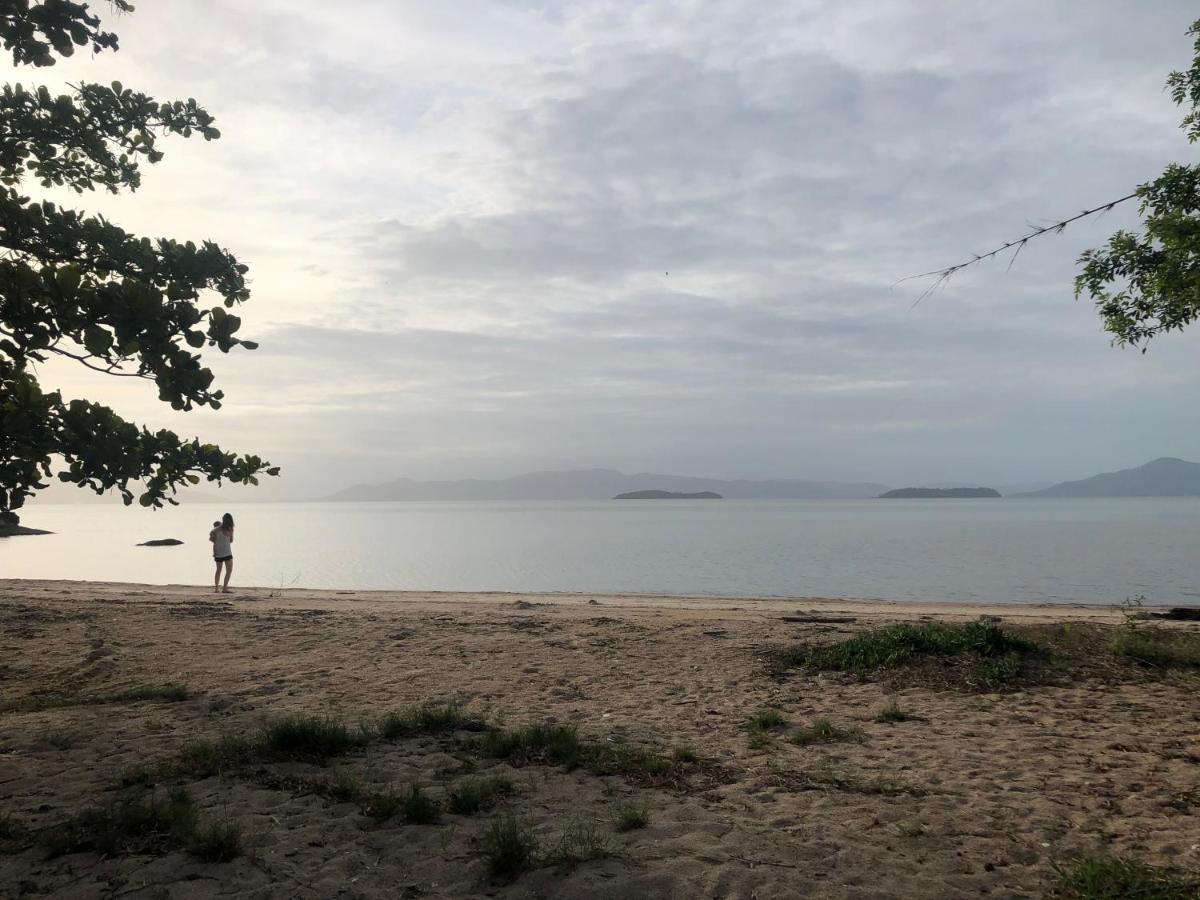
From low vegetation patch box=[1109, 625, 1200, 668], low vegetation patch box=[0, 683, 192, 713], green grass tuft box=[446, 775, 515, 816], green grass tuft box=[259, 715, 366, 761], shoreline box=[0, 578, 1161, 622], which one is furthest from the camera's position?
shoreline box=[0, 578, 1161, 622]

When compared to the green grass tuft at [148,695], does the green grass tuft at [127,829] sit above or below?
above

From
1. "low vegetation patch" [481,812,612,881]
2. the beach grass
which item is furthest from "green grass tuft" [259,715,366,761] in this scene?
the beach grass

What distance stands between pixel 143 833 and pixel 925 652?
10482 mm

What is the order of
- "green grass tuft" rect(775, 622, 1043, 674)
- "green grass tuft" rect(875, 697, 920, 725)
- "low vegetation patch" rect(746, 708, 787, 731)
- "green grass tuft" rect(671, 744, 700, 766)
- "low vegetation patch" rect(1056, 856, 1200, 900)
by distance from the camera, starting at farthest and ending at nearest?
"green grass tuft" rect(775, 622, 1043, 674) → "green grass tuft" rect(875, 697, 920, 725) → "low vegetation patch" rect(746, 708, 787, 731) → "green grass tuft" rect(671, 744, 700, 766) → "low vegetation patch" rect(1056, 856, 1200, 900)

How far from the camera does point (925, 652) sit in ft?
38.9

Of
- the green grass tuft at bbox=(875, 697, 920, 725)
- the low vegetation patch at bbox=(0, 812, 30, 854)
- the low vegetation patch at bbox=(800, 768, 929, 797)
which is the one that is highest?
the low vegetation patch at bbox=(0, 812, 30, 854)

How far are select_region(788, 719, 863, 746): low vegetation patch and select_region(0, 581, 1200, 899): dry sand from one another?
164mm

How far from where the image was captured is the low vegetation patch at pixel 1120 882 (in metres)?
4.52

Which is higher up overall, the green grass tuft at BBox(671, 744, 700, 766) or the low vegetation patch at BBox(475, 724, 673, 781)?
the low vegetation patch at BBox(475, 724, 673, 781)

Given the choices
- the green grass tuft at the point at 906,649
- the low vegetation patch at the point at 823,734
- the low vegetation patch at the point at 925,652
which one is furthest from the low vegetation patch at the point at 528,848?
the green grass tuft at the point at 906,649

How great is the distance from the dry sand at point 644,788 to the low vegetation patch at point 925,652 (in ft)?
1.89

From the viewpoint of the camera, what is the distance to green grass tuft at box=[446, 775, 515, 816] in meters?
6.09

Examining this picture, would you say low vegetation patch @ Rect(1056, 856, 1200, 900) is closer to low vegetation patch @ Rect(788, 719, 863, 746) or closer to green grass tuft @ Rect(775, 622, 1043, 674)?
low vegetation patch @ Rect(788, 719, 863, 746)

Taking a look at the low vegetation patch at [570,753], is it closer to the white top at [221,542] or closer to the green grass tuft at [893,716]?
the green grass tuft at [893,716]
